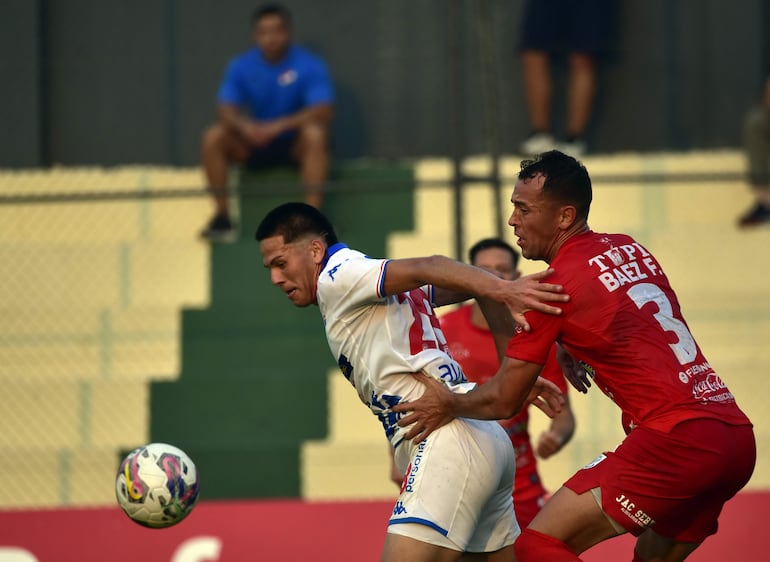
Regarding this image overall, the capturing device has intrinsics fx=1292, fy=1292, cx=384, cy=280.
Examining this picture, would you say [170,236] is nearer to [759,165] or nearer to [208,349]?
[208,349]

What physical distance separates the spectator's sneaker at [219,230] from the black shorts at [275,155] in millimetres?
517

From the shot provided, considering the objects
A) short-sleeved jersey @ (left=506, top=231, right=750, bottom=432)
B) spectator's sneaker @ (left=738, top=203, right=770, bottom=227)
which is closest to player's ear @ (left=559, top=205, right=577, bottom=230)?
short-sleeved jersey @ (left=506, top=231, right=750, bottom=432)

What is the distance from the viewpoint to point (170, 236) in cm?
1089

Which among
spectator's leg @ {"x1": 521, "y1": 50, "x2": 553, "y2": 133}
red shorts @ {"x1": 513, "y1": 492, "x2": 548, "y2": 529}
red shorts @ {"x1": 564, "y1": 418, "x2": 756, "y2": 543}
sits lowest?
red shorts @ {"x1": 513, "y1": 492, "x2": 548, "y2": 529}

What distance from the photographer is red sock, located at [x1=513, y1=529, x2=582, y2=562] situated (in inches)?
181

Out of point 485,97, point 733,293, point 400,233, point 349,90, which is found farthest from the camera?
point 349,90

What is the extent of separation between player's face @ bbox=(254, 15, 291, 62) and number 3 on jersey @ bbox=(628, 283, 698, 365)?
19.9 ft

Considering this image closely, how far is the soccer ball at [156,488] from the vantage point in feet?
18.4

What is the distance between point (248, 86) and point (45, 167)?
8.50ft

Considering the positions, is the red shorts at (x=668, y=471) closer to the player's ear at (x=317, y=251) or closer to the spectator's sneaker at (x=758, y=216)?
the player's ear at (x=317, y=251)

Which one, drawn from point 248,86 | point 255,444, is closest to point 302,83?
point 248,86

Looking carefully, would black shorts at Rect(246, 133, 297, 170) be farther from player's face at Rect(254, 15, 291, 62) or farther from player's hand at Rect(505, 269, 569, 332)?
player's hand at Rect(505, 269, 569, 332)

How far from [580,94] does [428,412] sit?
20.6ft

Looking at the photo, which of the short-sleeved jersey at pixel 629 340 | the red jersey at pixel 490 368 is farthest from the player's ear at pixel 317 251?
the red jersey at pixel 490 368
